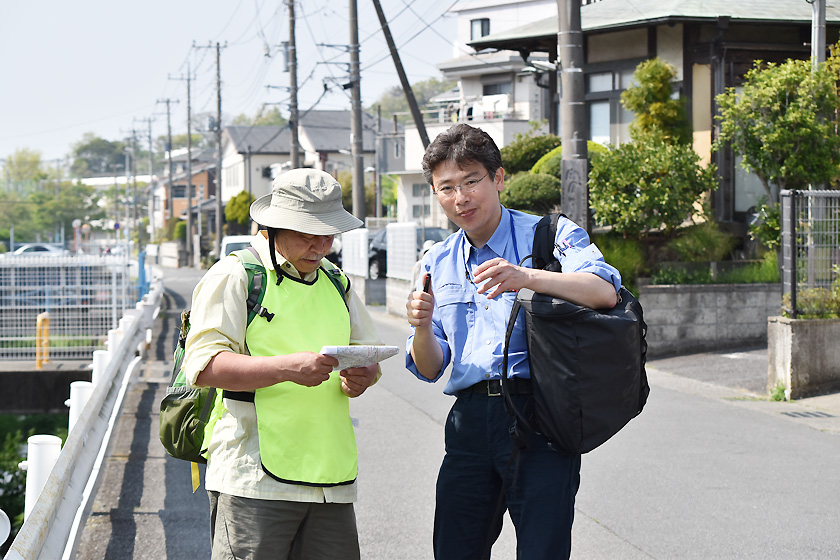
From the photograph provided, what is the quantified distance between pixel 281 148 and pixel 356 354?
73.6 meters

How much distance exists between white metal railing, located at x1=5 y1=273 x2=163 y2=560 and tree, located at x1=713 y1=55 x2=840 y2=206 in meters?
10.7

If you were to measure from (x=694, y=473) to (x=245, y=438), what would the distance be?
5162mm

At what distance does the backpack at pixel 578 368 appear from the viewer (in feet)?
10.7

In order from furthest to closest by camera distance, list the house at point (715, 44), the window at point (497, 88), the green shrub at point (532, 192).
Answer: the window at point (497, 88) < the house at point (715, 44) < the green shrub at point (532, 192)

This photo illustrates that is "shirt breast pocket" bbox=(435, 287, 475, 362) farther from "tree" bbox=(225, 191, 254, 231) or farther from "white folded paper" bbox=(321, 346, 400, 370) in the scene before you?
"tree" bbox=(225, 191, 254, 231)

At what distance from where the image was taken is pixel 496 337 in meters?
3.51

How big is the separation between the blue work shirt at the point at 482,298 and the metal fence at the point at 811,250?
8.28m

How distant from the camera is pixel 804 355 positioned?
35.2ft

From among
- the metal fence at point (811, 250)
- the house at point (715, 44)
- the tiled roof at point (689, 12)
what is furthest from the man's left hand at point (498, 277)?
the house at point (715, 44)

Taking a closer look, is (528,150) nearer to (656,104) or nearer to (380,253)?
(656,104)

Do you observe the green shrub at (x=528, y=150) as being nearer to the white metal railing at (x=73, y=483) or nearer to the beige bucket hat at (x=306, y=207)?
the white metal railing at (x=73, y=483)

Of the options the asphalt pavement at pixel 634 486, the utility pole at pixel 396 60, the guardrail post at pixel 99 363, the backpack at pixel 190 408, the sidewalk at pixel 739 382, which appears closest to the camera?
the backpack at pixel 190 408

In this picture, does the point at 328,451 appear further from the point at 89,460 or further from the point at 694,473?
the point at 694,473

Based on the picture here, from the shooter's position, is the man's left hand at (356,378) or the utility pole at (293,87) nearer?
the man's left hand at (356,378)
